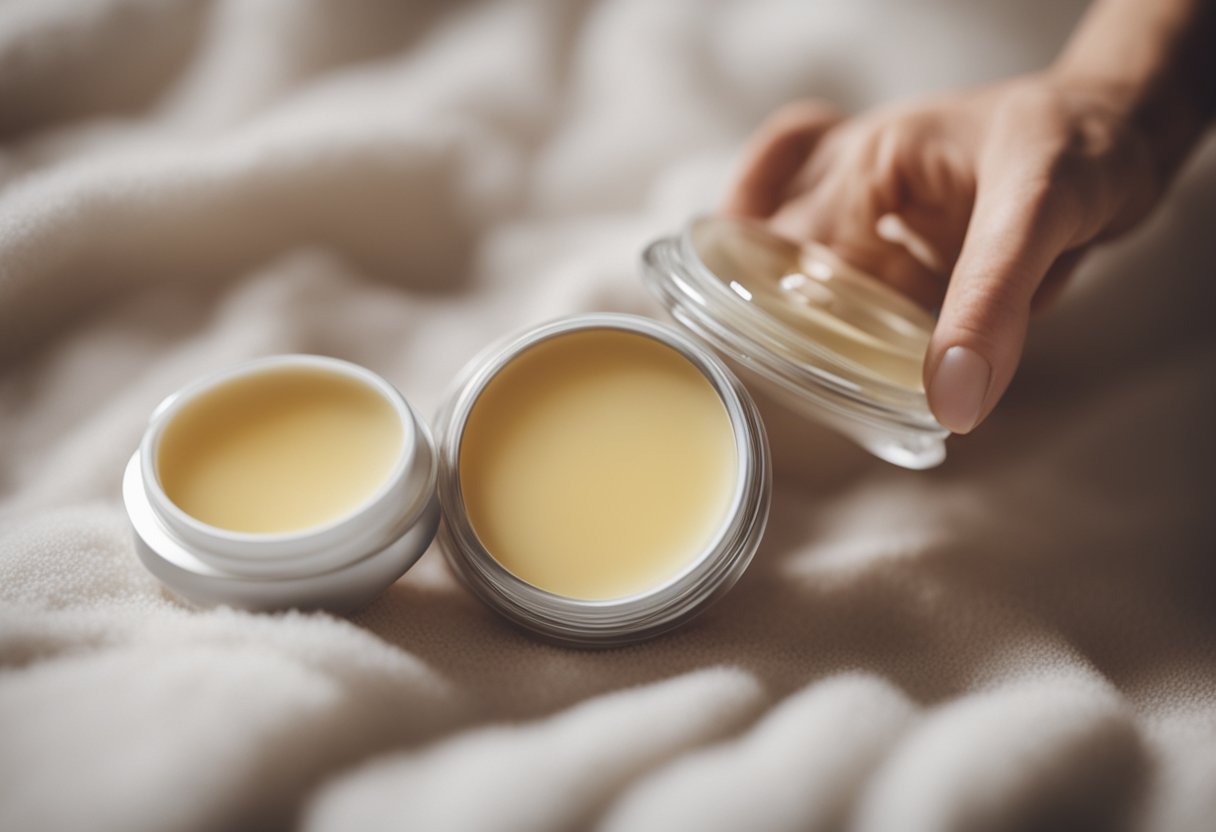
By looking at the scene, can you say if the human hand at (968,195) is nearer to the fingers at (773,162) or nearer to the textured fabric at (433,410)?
the fingers at (773,162)

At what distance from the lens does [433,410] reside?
0.82 meters

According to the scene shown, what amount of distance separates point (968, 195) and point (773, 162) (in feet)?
0.72

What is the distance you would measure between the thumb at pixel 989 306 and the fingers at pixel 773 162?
33 centimetres

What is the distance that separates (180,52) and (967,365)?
921mm

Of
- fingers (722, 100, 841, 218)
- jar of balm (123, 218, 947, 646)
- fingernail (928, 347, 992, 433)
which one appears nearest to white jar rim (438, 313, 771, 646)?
jar of balm (123, 218, 947, 646)

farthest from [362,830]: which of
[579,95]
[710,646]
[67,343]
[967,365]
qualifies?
Result: [579,95]

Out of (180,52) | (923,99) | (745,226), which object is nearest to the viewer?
(745,226)

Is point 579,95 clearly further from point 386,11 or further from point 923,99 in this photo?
point 923,99

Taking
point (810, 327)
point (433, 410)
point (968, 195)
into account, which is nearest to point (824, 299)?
point (810, 327)

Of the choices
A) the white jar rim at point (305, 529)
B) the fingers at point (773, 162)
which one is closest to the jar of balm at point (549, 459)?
the white jar rim at point (305, 529)

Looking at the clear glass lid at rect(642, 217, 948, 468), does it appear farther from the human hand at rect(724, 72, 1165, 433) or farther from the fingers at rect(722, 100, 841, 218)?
the fingers at rect(722, 100, 841, 218)

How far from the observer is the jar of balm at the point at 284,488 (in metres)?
0.56

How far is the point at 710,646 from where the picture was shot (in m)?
0.65

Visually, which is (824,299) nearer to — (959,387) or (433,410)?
(959,387)
